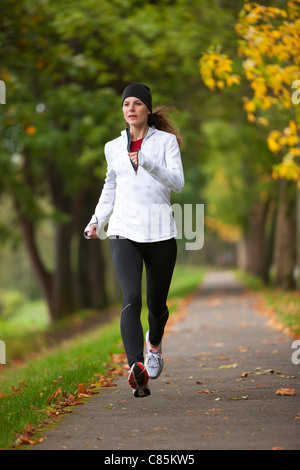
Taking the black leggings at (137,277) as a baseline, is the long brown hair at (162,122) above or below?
above

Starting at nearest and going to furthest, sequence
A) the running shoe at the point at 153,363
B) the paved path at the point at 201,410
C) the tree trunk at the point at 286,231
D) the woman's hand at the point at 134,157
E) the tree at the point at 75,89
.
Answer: the paved path at the point at 201,410
the woman's hand at the point at 134,157
the running shoe at the point at 153,363
the tree at the point at 75,89
the tree trunk at the point at 286,231

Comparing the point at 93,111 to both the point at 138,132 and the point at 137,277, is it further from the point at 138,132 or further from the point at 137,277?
the point at 137,277

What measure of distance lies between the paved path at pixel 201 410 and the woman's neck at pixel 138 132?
80.4 inches

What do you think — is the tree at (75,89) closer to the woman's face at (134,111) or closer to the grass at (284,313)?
the grass at (284,313)

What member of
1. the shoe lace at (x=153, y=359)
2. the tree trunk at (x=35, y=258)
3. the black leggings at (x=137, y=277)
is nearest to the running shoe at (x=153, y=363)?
the shoe lace at (x=153, y=359)

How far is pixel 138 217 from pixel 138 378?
1.19 metres

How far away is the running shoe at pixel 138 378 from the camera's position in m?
5.18

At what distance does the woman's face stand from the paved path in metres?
2.15

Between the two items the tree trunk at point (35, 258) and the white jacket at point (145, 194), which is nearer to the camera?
the white jacket at point (145, 194)

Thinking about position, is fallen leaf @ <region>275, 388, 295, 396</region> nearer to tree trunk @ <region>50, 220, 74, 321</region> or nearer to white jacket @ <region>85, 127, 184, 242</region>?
white jacket @ <region>85, 127, 184, 242</region>

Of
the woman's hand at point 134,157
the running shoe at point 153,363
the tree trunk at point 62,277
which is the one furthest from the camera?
the tree trunk at point 62,277
